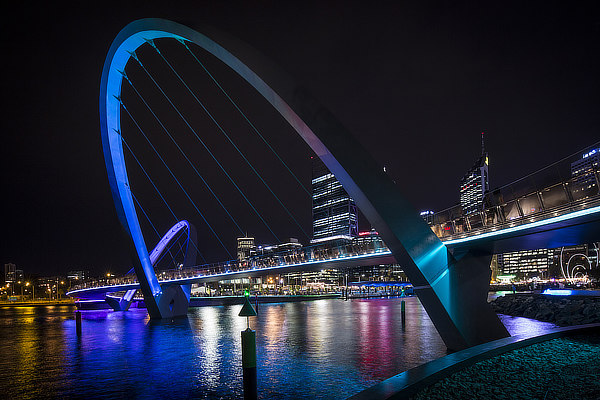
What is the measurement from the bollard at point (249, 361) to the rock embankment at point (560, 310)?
19.3 m

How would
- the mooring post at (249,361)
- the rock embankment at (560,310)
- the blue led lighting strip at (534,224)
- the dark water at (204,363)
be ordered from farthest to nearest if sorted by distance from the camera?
the rock embankment at (560,310)
the dark water at (204,363)
the blue led lighting strip at (534,224)
the mooring post at (249,361)

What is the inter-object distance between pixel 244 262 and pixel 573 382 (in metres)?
29.5

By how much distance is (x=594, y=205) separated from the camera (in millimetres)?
10094

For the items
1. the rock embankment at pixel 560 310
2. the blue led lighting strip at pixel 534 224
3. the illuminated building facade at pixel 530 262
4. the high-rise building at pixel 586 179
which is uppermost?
the high-rise building at pixel 586 179

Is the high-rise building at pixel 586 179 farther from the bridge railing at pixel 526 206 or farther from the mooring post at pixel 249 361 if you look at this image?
the mooring post at pixel 249 361

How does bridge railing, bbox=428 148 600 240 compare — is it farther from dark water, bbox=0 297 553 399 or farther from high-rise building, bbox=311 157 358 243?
high-rise building, bbox=311 157 358 243

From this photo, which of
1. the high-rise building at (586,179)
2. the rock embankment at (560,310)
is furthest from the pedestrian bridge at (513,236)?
the rock embankment at (560,310)

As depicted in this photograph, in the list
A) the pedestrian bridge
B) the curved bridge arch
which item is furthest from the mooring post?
the pedestrian bridge

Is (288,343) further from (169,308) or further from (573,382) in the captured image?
(169,308)

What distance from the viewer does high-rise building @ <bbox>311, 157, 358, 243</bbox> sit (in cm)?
11231

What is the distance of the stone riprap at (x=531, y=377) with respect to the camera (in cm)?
639

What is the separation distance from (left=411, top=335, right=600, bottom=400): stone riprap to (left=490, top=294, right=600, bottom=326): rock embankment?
1571 cm

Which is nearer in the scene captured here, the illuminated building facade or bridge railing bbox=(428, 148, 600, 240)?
bridge railing bbox=(428, 148, 600, 240)

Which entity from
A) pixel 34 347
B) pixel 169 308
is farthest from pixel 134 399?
pixel 169 308
